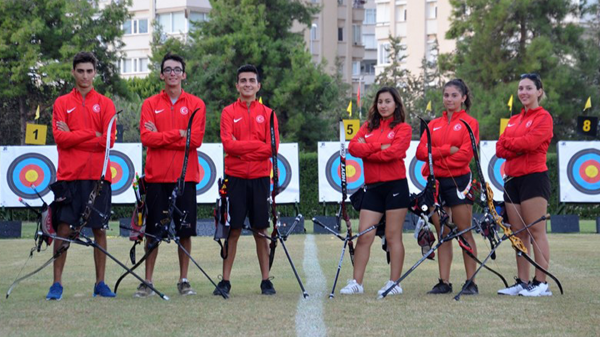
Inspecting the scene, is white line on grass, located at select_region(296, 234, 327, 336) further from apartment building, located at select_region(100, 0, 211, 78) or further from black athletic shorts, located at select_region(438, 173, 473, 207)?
apartment building, located at select_region(100, 0, 211, 78)

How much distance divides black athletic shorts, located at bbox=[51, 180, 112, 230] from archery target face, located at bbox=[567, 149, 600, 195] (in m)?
16.8

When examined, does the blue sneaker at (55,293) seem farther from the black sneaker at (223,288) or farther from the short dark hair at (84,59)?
the short dark hair at (84,59)

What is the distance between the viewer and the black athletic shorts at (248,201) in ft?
31.7

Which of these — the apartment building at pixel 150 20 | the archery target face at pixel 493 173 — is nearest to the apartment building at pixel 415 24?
the apartment building at pixel 150 20

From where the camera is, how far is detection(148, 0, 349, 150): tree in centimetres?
3769

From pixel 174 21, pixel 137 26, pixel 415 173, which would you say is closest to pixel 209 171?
pixel 415 173

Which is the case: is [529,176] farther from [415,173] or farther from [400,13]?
[400,13]

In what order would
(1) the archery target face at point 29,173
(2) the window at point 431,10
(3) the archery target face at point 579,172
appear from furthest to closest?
(2) the window at point 431,10, (3) the archery target face at point 579,172, (1) the archery target face at point 29,173

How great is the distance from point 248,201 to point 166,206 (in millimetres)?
753

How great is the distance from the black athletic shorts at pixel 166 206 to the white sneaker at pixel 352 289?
1484mm

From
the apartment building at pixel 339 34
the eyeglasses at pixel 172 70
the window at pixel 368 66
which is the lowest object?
the eyeglasses at pixel 172 70

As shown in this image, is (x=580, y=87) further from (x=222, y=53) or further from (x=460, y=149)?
(x=460, y=149)

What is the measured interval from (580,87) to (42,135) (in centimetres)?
2134

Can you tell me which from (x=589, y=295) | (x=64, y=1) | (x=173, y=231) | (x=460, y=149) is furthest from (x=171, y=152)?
(x=64, y=1)
